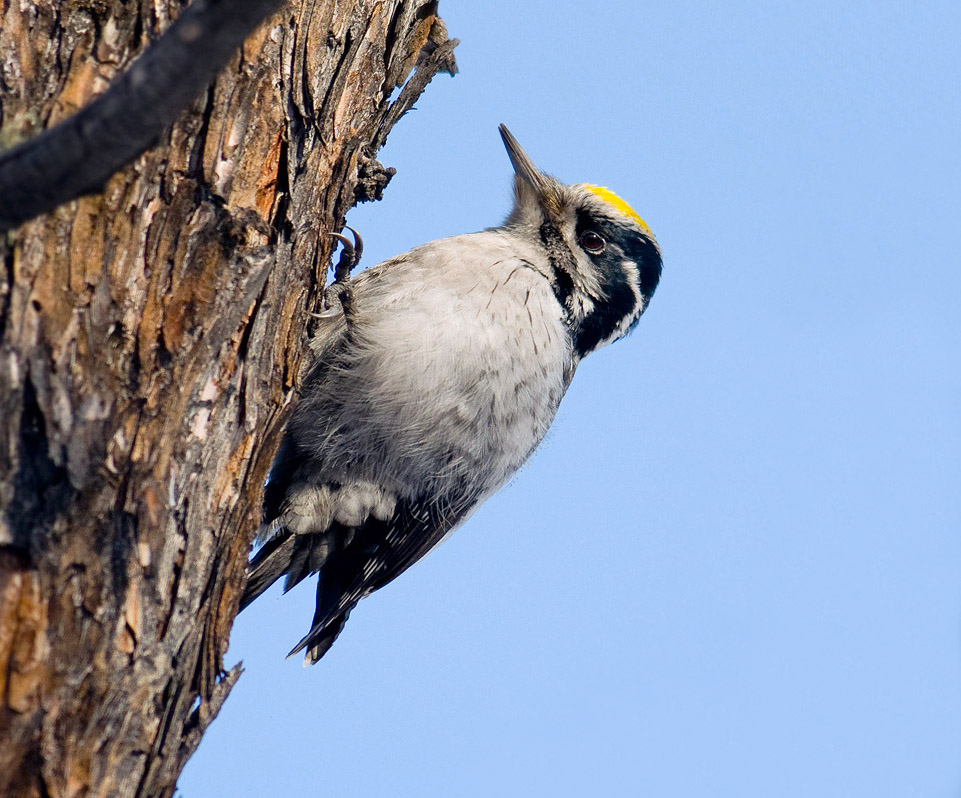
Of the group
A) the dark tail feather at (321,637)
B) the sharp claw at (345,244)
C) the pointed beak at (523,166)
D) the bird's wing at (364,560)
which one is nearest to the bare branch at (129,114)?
the sharp claw at (345,244)

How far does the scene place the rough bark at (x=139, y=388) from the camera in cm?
202

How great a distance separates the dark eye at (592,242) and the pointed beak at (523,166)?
33 centimetres

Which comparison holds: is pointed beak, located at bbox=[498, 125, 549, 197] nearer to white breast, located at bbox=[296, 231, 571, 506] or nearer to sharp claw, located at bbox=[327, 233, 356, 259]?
white breast, located at bbox=[296, 231, 571, 506]

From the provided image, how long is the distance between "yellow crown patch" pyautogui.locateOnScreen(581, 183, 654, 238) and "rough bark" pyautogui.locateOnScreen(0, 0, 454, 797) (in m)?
2.13

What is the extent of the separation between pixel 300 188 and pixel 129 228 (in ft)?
1.99

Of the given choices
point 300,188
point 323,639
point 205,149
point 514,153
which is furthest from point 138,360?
point 514,153

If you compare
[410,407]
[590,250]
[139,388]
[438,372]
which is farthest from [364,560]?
[139,388]

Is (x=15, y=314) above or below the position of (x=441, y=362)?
below

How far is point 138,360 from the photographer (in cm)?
223

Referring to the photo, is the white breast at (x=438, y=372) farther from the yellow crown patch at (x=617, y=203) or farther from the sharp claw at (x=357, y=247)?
the yellow crown patch at (x=617, y=203)

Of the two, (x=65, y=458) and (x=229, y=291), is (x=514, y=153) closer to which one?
(x=229, y=291)

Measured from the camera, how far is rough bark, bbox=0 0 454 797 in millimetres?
2016

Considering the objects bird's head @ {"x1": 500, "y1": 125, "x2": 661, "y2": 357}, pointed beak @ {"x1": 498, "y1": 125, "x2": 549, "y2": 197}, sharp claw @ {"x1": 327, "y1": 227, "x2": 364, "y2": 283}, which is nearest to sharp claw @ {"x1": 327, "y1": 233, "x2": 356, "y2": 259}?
sharp claw @ {"x1": 327, "y1": 227, "x2": 364, "y2": 283}

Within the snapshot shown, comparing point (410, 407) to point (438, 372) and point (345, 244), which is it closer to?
point (438, 372)
